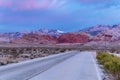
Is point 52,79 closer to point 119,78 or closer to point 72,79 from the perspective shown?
point 72,79

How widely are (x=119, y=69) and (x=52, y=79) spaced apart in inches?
203

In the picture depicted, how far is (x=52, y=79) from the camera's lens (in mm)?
21359

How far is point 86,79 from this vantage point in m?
22.2

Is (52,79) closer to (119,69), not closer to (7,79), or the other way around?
(7,79)

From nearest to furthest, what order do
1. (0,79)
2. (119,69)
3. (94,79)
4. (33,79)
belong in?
(0,79) < (33,79) < (94,79) < (119,69)

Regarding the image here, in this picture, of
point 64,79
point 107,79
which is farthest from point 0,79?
point 107,79

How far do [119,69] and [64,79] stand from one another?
14.7ft

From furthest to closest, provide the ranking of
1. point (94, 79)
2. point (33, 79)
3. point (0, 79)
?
1. point (94, 79)
2. point (33, 79)
3. point (0, 79)

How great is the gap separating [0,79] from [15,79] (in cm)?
113

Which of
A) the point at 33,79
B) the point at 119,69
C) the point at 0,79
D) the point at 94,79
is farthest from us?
the point at 119,69

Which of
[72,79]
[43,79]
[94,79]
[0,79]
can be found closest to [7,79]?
[0,79]

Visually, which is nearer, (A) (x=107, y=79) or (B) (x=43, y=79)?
(B) (x=43, y=79)

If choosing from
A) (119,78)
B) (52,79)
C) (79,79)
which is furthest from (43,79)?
(119,78)

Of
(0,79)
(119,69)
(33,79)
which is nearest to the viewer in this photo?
(0,79)
